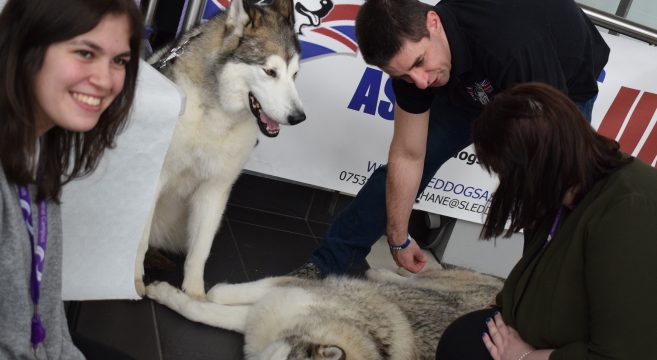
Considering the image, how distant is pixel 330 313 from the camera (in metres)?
2.79

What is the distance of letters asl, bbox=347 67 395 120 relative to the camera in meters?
4.17

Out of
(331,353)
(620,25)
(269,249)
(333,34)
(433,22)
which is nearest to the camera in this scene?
(331,353)

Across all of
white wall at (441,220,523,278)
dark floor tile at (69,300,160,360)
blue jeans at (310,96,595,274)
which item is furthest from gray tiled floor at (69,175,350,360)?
white wall at (441,220,523,278)

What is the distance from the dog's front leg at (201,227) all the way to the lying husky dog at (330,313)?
11cm

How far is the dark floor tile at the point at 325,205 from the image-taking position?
4.65m

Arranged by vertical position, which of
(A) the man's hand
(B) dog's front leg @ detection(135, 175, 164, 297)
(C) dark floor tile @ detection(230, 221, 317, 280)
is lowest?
(C) dark floor tile @ detection(230, 221, 317, 280)

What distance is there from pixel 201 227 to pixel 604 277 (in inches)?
79.2

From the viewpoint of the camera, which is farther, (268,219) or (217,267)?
(268,219)

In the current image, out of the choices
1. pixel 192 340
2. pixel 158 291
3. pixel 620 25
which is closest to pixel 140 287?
pixel 158 291

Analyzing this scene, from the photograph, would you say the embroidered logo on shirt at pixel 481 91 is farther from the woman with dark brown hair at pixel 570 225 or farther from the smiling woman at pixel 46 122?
the smiling woman at pixel 46 122

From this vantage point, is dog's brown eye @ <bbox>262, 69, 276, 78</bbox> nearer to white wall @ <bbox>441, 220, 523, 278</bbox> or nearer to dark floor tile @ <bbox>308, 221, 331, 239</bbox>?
dark floor tile @ <bbox>308, 221, 331, 239</bbox>

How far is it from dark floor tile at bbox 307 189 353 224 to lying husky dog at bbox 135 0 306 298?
1.58m

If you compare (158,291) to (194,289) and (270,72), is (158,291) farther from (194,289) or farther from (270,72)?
(270,72)

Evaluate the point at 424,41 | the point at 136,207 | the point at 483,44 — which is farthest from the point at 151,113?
the point at 483,44
